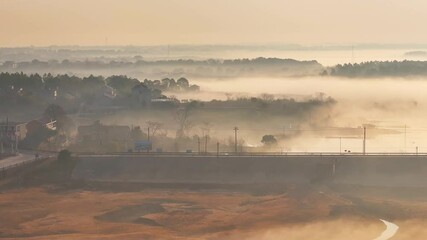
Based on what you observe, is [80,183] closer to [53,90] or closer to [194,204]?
[194,204]

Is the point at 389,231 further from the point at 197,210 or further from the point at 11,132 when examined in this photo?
the point at 11,132

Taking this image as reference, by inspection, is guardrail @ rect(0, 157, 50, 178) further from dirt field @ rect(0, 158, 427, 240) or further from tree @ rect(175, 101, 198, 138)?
tree @ rect(175, 101, 198, 138)

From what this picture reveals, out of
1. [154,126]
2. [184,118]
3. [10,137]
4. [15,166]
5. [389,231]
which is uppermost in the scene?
[184,118]

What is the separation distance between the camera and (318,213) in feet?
103

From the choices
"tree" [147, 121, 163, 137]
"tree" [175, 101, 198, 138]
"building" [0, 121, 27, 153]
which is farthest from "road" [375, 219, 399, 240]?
"tree" [147, 121, 163, 137]

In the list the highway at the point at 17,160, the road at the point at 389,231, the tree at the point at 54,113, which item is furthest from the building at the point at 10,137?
the road at the point at 389,231

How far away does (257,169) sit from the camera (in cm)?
3841

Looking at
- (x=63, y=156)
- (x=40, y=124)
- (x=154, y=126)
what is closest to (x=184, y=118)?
(x=154, y=126)

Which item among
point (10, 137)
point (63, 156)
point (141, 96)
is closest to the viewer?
point (63, 156)

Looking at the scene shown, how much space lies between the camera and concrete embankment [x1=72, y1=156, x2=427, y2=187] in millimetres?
37844

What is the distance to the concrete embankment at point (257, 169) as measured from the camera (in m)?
37.8

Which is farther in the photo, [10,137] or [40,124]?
[40,124]

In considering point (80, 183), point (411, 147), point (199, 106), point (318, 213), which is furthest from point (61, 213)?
point (199, 106)

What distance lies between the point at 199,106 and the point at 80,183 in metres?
29.6
